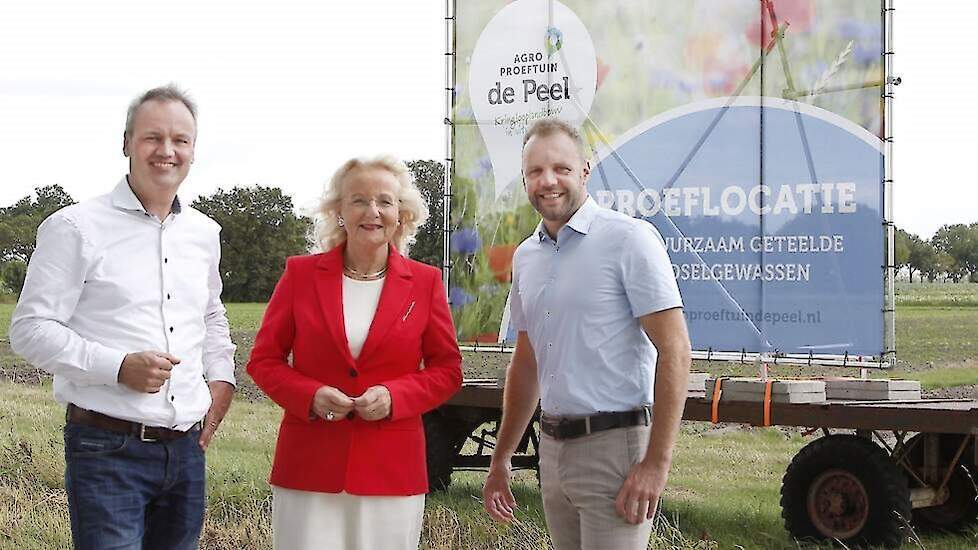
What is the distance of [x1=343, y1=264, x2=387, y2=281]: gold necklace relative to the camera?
12.5 feet

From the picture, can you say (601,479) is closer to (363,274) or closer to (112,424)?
(363,274)

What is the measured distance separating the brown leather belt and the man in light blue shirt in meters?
1.11

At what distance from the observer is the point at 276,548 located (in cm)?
379

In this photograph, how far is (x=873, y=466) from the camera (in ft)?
24.8

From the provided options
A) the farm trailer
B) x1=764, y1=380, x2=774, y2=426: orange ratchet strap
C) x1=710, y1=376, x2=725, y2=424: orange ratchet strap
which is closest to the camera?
the farm trailer

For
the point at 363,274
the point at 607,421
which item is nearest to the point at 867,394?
the point at 607,421

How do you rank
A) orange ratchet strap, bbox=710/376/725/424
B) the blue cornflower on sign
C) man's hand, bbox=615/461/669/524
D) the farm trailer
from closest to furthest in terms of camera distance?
man's hand, bbox=615/461/669/524, the farm trailer, orange ratchet strap, bbox=710/376/725/424, the blue cornflower on sign

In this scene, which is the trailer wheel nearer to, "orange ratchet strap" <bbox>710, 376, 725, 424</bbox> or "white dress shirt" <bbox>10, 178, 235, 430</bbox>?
"orange ratchet strap" <bbox>710, 376, 725, 424</bbox>

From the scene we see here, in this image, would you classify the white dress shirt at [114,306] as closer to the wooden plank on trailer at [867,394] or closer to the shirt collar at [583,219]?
the shirt collar at [583,219]

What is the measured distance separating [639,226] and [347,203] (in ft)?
2.80

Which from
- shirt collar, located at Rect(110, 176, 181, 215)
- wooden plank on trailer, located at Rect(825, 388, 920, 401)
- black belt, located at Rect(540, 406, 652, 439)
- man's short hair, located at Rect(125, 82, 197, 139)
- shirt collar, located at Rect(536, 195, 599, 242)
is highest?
man's short hair, located at Rect(125, 82, 197, 139)

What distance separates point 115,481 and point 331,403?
62 cm

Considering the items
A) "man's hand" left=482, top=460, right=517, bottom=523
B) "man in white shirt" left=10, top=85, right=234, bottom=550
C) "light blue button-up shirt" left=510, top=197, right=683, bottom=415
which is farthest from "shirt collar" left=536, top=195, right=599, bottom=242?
"man in white shirt" left=10, top=85, right=234, bottom=550

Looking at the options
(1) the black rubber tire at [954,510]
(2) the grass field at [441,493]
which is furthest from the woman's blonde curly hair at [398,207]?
(1) the black rubber tire at [954,510]
